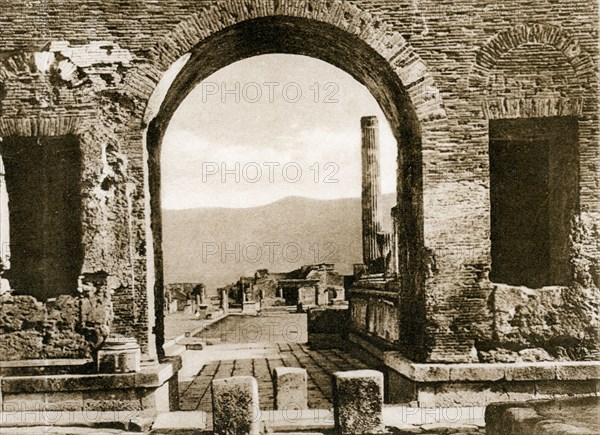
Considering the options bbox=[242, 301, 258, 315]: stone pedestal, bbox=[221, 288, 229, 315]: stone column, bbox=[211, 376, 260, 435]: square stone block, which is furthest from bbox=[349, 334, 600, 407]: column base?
bbox=[221, 288, 229, 315]: stone column

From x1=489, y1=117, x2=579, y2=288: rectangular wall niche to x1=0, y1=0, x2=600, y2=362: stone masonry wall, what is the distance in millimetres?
368

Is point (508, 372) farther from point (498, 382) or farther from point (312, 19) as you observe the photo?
point (312, 19)

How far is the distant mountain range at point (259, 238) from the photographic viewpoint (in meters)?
49.5

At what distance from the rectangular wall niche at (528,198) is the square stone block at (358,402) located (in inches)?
112

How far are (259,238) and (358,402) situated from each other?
46180 millimetres

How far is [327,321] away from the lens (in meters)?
14.2

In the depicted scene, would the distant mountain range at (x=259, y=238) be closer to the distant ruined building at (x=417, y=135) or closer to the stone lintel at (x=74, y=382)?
the distant ruined building at (x=417, y=135)

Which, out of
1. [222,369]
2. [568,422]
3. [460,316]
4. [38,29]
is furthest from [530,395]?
[38,29]

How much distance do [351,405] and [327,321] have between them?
7994mm

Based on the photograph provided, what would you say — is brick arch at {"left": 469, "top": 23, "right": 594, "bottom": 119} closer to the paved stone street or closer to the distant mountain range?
the paved stone street

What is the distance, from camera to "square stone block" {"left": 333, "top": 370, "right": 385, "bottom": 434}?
6.18 meters

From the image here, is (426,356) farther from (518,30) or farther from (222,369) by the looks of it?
(222,369)

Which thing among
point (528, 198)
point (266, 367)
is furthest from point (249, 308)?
point (528, 198)

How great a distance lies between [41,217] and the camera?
797 centimetres
